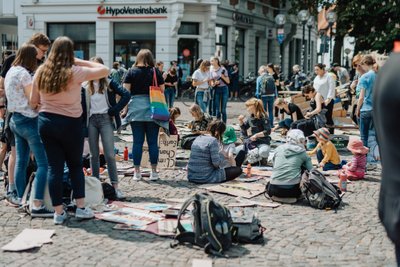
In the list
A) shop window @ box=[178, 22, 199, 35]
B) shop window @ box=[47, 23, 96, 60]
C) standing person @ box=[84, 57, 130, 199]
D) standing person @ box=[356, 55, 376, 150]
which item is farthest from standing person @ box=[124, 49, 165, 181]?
shop window @ box=[47, 23, 96, 60]

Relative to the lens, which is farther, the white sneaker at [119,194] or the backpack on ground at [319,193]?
the white sneaker at [119,194]

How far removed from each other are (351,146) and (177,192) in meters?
2.85

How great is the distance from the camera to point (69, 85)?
6.19m

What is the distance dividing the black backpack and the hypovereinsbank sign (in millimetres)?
24226

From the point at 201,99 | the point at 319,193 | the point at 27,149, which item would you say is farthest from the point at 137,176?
the point at 201,99

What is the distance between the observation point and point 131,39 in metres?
30.3

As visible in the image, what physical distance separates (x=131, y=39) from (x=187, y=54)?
2.72 meters

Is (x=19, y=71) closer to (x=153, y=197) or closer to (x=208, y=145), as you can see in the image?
(x=153, y=197)

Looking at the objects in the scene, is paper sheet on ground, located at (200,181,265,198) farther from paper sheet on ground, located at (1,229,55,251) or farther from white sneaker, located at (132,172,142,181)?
paper sheet on ground, located at (1,229,55,251)

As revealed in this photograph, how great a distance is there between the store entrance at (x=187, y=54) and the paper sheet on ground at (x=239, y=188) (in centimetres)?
2150

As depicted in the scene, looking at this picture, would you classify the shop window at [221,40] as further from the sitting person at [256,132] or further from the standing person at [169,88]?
the sitting person at [256,132]

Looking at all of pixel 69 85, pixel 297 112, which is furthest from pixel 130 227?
pixel 297 112

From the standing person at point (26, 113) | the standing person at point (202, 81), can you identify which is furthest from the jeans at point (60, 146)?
the standing person at point (202, 81)

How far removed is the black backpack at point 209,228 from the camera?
224 inches
